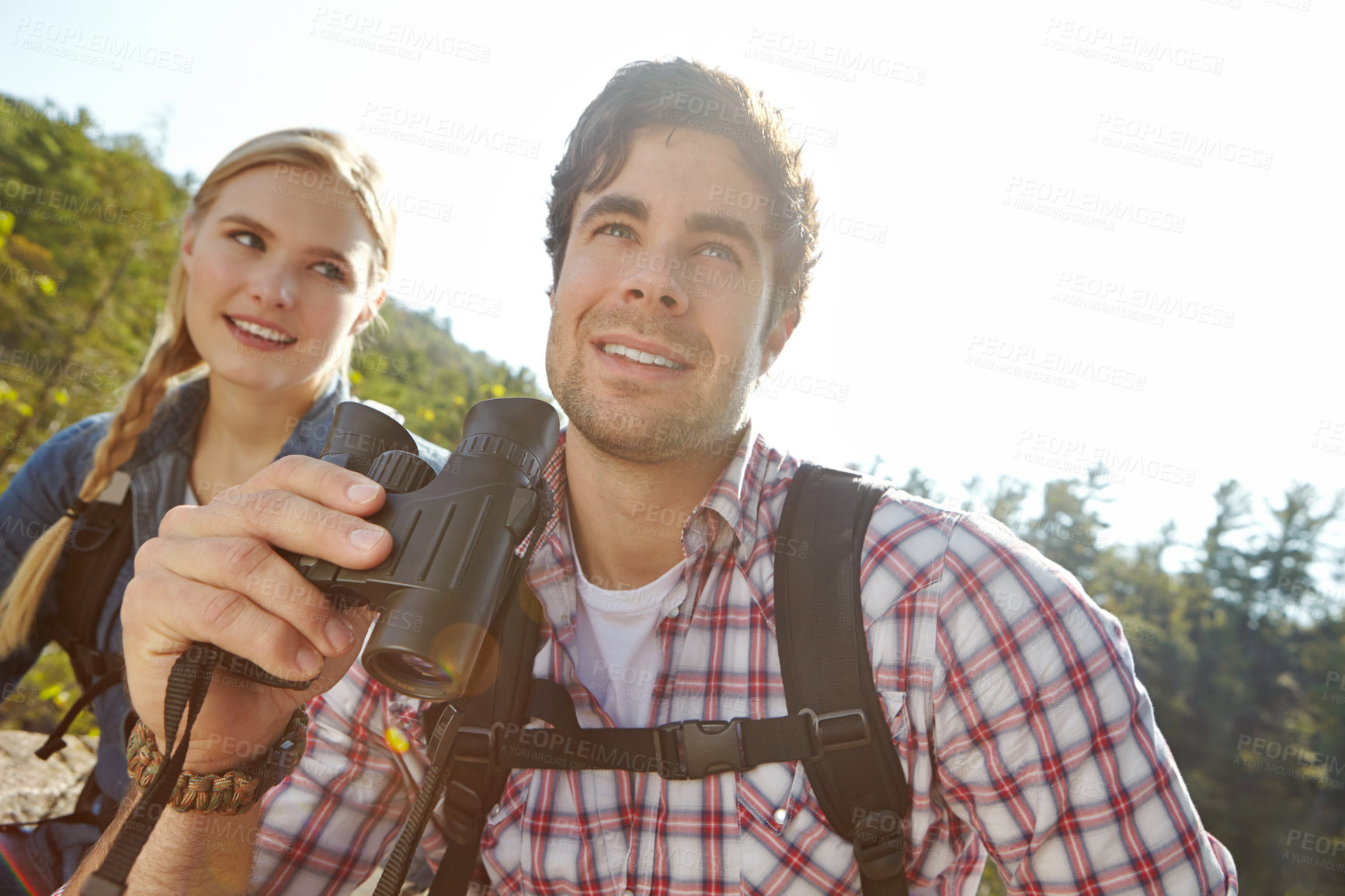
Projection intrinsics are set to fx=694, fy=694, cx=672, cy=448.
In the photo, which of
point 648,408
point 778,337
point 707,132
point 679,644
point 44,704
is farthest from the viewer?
point 44,704

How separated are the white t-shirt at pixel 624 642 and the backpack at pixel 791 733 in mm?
174

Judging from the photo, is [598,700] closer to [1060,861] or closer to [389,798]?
[389,798]

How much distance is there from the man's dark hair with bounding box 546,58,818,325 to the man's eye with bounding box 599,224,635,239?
17cm

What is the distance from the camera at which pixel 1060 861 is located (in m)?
1.73

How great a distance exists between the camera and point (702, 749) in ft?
5.95

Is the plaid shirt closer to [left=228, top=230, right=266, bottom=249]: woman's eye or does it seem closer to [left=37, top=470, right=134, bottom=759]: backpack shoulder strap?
[left=37, top=470, right=134, bottom=759]: backpack shoulder strap

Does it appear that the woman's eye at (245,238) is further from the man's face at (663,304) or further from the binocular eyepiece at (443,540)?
the binocular eyepiece at (443,540)

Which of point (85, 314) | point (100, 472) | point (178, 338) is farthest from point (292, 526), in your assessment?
point (85, 314)

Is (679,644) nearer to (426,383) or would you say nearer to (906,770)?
(906,770)

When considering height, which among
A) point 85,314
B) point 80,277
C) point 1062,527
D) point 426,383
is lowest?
point 426,383

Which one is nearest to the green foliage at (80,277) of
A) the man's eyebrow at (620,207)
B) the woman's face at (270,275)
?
the woman's face at (270,275)

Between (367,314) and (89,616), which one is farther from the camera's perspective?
(367,314)

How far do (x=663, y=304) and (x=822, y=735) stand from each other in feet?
4.37

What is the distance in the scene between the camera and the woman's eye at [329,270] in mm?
3115
